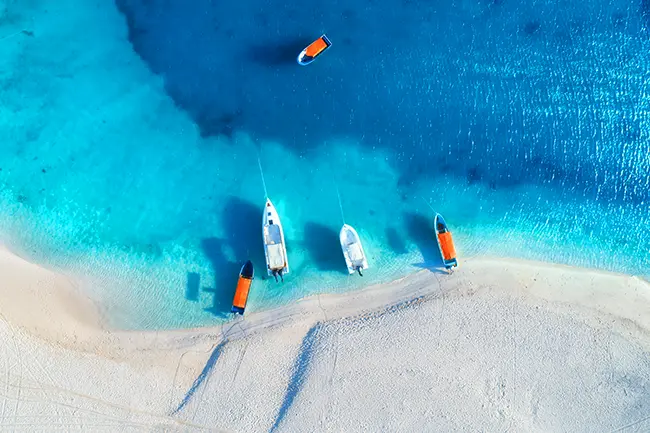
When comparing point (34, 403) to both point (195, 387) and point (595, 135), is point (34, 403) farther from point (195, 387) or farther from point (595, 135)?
point (595, 135)

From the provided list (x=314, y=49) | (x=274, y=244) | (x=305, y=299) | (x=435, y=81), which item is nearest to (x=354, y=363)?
(x=305, y=299)

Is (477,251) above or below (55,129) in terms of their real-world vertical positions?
below

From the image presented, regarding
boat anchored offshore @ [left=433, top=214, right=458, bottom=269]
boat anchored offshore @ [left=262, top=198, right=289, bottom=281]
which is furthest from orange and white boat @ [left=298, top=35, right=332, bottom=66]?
boat anchored offshore @ [left=433, top=214, right=458, bottom=269]

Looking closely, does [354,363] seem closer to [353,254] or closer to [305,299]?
[305,299]

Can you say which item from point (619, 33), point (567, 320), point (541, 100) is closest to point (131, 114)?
point (541, 100)

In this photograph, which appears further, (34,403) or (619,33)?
(619,33)

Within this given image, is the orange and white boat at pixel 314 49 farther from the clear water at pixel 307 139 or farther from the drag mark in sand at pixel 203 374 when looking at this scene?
the drag mark in sand at pixel 203 374

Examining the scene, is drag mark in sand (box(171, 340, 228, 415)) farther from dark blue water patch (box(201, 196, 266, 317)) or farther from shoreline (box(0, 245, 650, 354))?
dark blue water patch (box(201, 196, 266, 317))
